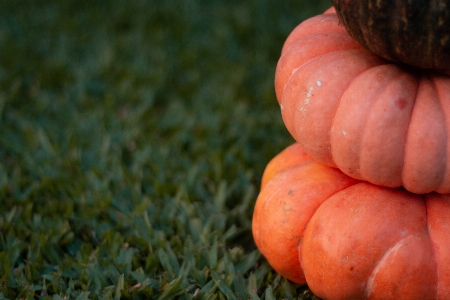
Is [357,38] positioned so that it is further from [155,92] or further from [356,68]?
[155,92]

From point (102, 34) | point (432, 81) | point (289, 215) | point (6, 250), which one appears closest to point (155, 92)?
point (102, 34)

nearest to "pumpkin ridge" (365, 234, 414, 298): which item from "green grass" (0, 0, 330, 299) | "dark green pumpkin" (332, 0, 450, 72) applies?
"green grass" (0, 0, 330, 299)

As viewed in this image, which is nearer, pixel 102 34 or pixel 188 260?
pixel 188 260

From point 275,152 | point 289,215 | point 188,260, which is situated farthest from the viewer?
point 275,152

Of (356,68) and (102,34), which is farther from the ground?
(356,68)

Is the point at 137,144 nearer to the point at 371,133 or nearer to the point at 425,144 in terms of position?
the point at 371,133

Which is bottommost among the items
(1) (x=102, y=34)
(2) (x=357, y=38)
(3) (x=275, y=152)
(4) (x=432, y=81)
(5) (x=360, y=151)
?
(3) (x=275, y=152)

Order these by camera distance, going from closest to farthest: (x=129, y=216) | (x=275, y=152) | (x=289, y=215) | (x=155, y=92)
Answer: (x=289, y=215) → (x=129, y=216) → (x=275, y=152) → (x=155, y=92)

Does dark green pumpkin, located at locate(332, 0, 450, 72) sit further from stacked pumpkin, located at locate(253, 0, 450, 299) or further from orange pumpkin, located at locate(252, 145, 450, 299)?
orange pumpkin, located at locate(252, 145, 450, 299)
